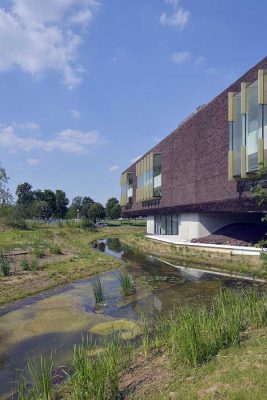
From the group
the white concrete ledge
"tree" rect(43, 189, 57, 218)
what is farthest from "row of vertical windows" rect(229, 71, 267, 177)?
"tree" rect(43, 189, 57, 218)

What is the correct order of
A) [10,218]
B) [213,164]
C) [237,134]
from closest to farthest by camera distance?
1. [237,134]
2. [213,164]
3. [10,218]

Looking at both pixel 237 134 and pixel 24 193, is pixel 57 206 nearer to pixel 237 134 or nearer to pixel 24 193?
pixel 24 193

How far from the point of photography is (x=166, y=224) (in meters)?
45.2

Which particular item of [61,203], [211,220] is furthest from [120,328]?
[61,203]

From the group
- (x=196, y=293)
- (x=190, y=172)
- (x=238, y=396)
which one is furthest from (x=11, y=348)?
(x=190, y=172)

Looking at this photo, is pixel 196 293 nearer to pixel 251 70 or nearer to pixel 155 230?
pixel 251 70

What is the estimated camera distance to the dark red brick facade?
942 inches

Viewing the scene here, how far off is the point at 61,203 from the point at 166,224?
8423 centimetres

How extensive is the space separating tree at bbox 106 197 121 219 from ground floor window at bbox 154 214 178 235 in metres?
68.8

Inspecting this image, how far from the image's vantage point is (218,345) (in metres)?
6.99

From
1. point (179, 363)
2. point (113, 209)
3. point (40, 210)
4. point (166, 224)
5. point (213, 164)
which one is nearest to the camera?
point (179, 363)

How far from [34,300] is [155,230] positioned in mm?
36091

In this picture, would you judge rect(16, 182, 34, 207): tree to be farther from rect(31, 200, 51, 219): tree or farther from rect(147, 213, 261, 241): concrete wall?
rect(147, 213, 261, 241): concrete wall

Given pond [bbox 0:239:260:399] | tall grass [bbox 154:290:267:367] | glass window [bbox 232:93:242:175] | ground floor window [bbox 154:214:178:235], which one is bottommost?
pond [bbox 0:239:260:399]
